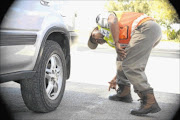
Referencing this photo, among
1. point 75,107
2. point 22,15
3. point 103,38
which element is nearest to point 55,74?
point 75,107

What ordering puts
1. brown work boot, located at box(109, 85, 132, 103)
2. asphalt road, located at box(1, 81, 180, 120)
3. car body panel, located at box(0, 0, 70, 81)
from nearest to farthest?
car body panel, located at box(0, 0, 70, 81) < asphalt road, located at box(1, 81, 180, 120) < brown work boot, located at box(109, 85, 132, 103)

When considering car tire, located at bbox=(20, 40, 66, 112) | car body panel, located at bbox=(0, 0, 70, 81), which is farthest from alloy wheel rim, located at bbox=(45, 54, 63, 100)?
car body panel, located at bbox=(0, 0, 70, 81)

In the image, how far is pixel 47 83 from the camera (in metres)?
4.07

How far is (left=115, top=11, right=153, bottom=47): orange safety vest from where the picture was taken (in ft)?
13.3

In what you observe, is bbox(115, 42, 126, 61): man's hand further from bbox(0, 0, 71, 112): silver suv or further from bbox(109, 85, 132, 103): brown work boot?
bbox(109, 85, 132, 103): brown work boot

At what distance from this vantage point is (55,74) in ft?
13.2

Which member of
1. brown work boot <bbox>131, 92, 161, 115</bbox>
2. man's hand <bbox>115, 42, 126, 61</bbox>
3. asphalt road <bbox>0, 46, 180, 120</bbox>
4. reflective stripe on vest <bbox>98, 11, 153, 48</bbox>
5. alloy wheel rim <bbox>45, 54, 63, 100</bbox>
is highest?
reflective stripe on vest <bbox>98, 11, 153, 48</bbox>

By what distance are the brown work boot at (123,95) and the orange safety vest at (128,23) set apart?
0.89 metres

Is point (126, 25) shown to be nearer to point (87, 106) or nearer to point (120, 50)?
point (120, 50)

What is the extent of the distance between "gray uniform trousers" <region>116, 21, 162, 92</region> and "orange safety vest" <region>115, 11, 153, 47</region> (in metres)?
0.06

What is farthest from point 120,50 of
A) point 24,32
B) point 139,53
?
point 24,32

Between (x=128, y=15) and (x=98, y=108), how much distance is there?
1.23 m

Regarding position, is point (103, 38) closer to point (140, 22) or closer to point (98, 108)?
point (140, 22)

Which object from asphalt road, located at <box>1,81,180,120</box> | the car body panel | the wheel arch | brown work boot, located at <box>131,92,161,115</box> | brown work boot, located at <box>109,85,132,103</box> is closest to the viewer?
the car body panel
